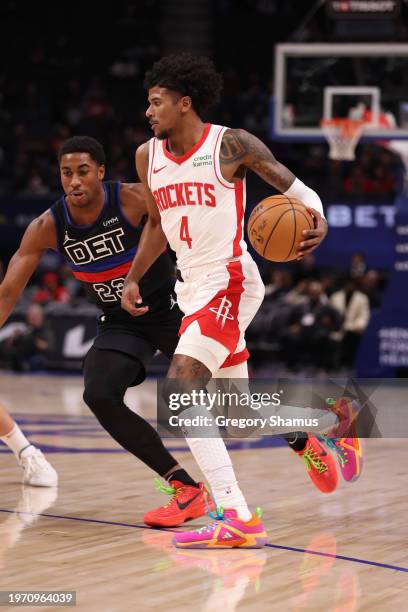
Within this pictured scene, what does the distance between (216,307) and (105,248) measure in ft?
3.47

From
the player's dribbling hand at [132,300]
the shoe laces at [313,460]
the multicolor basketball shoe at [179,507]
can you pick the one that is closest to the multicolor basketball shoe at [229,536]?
the multicolor basketball shoe at [179,507]

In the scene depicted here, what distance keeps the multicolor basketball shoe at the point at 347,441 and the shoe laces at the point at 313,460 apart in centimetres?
16

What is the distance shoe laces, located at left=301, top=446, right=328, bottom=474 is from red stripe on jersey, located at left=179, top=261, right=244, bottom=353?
0.94 metres

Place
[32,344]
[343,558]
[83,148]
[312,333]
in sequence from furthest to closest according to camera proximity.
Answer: [32,344] → [312,333] → [83,148] → [343,558]

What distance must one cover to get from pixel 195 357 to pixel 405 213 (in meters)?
10.0

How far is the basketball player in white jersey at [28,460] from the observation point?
620cm

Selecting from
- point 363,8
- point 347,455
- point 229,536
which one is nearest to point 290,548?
point 229,536

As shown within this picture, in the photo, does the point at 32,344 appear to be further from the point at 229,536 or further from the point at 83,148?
the point at 229,536

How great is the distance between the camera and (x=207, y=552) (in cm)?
461

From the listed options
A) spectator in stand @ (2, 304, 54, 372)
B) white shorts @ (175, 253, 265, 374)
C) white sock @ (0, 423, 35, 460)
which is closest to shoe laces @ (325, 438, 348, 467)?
white shorts @ (175, 253, 265, 374)

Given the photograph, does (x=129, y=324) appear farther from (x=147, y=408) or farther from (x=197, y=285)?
(x=147, y=408)

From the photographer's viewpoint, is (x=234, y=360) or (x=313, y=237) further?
(x=234, y=360)

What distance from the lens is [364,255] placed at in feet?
50.8

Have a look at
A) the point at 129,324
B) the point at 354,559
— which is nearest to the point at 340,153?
the point at 129,324
